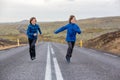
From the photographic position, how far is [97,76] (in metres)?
8.87

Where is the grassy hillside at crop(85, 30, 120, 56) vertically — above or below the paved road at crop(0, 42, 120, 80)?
below

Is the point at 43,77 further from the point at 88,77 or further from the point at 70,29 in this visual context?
the point at 70,29

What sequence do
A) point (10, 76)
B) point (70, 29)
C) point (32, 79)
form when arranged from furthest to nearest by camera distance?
point (70, 29) → point (10, 76) → point (32, 79)

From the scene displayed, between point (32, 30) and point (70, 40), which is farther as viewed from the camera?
point (32, 30)

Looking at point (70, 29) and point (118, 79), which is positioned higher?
point (70, 29)

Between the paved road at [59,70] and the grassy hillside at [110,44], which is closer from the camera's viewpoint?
the paved road at [59,70]

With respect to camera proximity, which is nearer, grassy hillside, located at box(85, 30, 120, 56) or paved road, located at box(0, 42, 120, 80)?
paved road, located at box(0, 42, 120, 80)

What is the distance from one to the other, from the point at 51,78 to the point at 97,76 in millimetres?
1366

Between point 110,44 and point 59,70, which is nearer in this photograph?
point 59,70

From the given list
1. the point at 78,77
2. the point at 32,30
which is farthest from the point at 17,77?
the point at 32,30

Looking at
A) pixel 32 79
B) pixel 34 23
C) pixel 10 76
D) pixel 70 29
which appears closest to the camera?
pixel 32 79

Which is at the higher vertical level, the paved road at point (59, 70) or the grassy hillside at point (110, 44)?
the paved road at point (59, 70)

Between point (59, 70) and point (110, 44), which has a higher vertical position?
point (59, 70)

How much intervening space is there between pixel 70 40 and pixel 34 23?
2.03 metres
